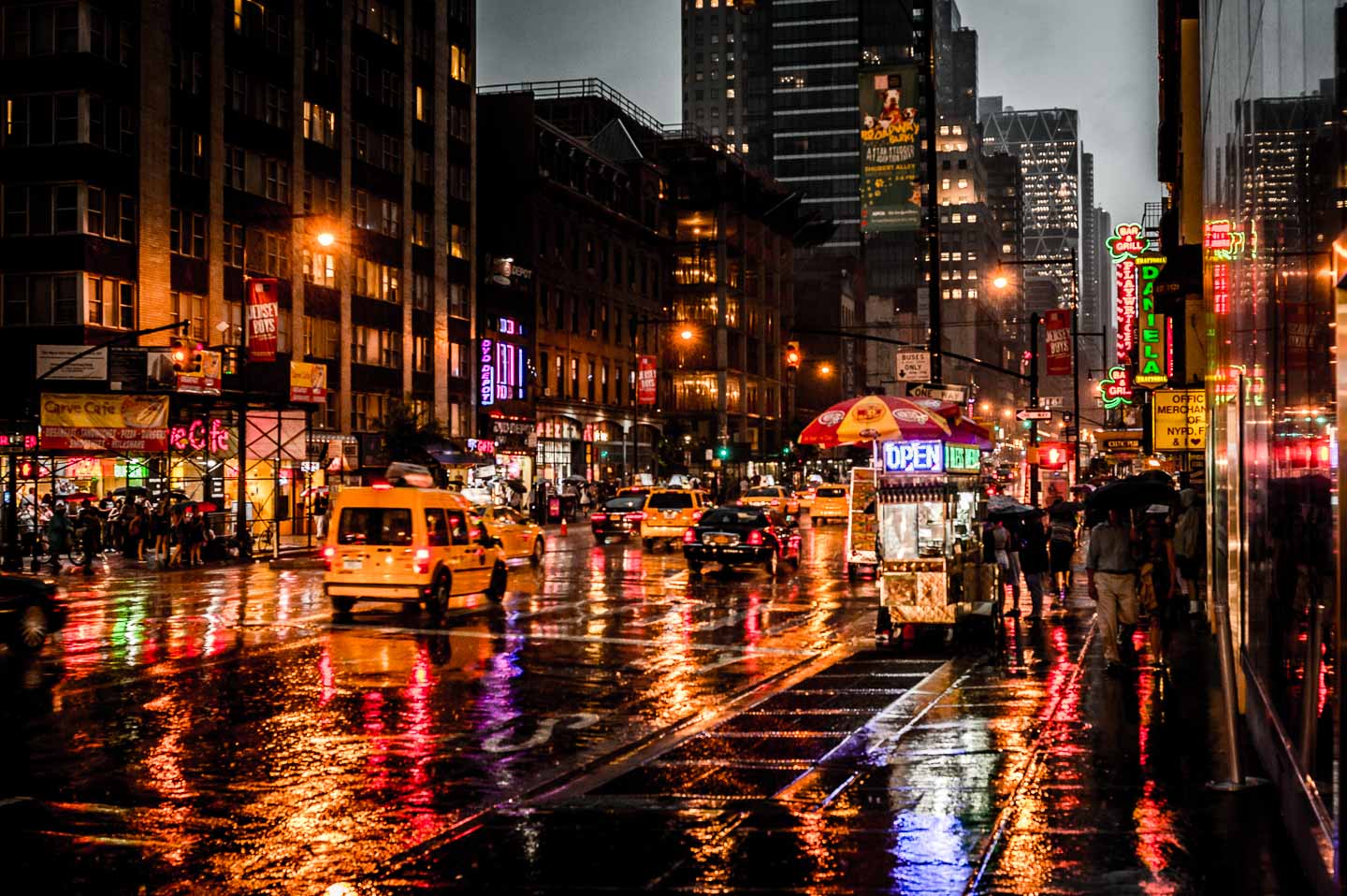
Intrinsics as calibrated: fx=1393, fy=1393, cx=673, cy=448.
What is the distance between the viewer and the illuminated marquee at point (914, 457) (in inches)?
682

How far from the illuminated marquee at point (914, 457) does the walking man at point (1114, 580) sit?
2.22m

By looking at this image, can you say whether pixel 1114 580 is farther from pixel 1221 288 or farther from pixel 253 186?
pixel 253 186

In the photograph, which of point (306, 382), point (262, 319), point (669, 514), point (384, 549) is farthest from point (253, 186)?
point (384, 549)

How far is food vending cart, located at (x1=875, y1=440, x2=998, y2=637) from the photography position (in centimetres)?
1738

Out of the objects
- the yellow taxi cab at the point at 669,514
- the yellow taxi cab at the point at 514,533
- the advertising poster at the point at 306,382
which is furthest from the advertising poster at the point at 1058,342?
the advertising poster at the point at 306,382

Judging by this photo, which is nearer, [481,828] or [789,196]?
[481,828]

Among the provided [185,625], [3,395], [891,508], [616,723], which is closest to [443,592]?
[185,625]

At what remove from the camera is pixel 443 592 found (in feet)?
74.6

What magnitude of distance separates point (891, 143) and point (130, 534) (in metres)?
23.6

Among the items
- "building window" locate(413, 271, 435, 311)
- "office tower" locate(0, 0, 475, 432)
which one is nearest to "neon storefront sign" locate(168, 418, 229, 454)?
"office tower" locate(0, 0, 475, 432)

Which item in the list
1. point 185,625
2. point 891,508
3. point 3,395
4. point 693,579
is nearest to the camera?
point 891,508

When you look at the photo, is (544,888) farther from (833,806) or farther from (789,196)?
(789,196)

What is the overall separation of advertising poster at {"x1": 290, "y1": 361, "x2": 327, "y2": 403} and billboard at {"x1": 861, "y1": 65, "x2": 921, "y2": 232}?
17.9 m

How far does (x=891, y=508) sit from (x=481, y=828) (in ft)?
31.7
